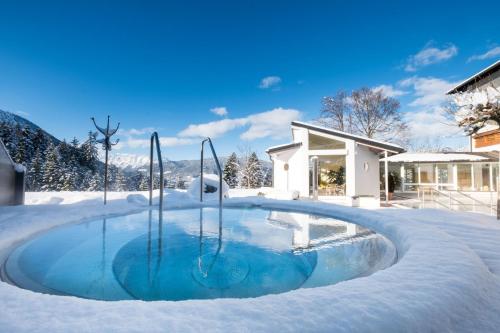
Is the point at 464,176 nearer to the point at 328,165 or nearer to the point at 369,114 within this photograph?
the point at 369,114

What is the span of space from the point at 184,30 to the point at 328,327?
2097 cm

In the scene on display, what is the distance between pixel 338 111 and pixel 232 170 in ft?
55.5

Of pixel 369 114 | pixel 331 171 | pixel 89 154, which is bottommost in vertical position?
pixel 331 171

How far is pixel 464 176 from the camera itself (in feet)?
57.3

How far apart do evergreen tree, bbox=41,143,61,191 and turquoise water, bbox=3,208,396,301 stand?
32.9 metres

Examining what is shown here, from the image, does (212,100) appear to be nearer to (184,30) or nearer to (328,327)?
(184,30)

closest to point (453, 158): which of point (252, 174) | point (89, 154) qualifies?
point (252, 174)

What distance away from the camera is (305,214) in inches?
269

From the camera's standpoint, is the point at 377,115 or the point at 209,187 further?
the point at 377,115

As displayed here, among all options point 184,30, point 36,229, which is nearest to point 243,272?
point 36,229

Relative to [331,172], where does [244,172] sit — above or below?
above

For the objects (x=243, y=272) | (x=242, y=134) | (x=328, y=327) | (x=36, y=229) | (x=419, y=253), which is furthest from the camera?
(x=242, y=134)

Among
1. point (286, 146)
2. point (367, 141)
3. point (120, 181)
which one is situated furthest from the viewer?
point (120, 181)

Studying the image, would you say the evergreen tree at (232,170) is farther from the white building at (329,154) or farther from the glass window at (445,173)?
the glass window at (445,173)
